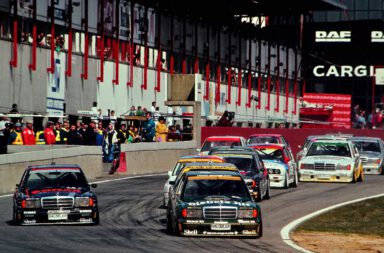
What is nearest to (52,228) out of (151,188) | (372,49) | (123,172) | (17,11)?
(151,188)

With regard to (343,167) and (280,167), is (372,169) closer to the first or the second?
(343,167)

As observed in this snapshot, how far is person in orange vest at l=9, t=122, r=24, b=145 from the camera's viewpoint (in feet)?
121

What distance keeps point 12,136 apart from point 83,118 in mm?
10536

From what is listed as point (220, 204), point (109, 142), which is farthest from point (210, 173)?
point (109, 142)

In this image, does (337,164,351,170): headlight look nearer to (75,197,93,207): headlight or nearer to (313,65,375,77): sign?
(75,197,93,207): headlight

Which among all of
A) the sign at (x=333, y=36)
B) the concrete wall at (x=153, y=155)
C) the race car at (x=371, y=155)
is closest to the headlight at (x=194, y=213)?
the concrete wall at (x=153, y=155)

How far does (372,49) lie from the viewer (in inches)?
3967

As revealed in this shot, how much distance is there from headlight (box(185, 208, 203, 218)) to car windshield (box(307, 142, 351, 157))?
17292mm

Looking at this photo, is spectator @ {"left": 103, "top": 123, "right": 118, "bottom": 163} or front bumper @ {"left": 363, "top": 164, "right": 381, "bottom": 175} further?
front bumper @ {"left": 363, "top": 164, "right": 381, "bottom": 175}

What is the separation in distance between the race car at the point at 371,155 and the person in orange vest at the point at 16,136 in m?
13.8

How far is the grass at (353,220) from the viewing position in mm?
24781

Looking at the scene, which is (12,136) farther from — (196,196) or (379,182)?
(196,196)

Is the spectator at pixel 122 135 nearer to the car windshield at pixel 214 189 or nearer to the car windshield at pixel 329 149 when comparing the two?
the car windshield at pixel 329 149

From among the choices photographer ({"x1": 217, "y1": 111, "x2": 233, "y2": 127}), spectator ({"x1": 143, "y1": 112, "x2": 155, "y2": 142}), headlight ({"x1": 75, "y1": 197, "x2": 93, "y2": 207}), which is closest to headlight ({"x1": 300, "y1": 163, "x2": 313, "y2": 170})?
spectator ({"x1": 143, "y1": 112, "x2": 155, "y2": 142})
